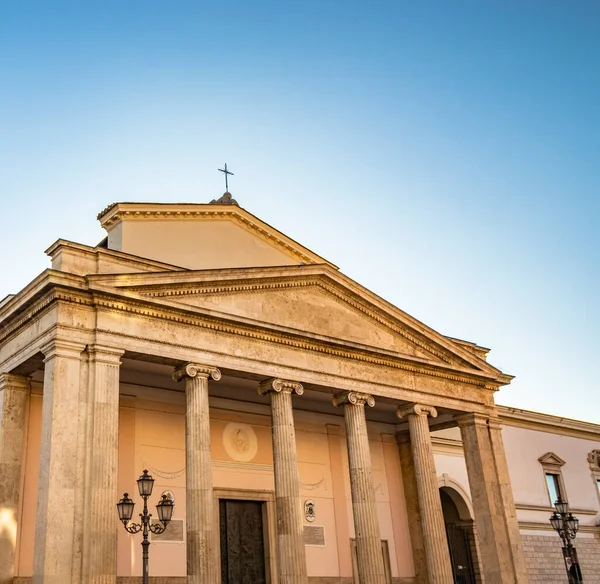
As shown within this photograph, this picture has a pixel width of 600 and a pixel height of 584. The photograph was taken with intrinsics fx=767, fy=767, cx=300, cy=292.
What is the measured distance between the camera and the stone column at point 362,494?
1719cm

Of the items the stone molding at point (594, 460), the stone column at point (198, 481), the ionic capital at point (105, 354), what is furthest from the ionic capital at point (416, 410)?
the stone molding at point (594, 460)

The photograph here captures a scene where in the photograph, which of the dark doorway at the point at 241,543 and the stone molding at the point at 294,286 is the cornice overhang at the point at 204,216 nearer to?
the stone molding at the point at 294,286

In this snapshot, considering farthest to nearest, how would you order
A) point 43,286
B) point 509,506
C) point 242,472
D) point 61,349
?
1. point 509,506
2. point 242,472
3. point 43,286
4. point 61,349

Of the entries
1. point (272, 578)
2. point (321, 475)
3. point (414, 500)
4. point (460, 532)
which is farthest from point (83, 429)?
point (460, 532)

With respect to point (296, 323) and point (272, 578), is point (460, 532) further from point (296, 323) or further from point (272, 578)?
point (296, 323)

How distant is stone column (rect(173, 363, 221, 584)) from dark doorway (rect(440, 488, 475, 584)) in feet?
38.8

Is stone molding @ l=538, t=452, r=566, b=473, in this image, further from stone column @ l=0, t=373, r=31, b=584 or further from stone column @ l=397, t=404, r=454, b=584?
stone column @ l=0, t=373, r=31, b=584

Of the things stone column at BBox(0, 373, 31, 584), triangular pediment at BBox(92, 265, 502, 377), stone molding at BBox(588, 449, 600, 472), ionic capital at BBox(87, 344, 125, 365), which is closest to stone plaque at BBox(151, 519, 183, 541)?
stone column at BBox(0, 373, 31, 584)

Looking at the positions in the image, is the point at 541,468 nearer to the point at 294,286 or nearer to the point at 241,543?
the point at 241,543

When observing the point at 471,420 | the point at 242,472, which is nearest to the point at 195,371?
the point at 242,472

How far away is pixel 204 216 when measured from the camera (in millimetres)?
20688

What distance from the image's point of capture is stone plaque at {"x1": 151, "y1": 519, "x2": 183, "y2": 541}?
17562mm

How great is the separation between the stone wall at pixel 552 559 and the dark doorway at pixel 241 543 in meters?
11.6

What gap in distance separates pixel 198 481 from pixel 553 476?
1893cm
